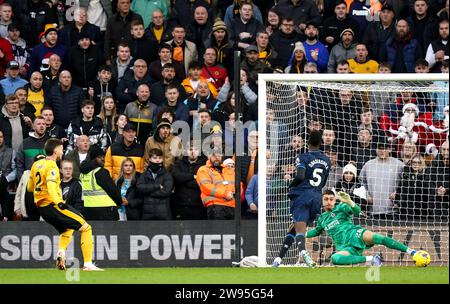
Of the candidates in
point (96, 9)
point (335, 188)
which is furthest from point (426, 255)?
point (96, 9)

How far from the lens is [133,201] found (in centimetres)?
1708

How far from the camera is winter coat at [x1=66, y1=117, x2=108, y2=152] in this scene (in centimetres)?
1784

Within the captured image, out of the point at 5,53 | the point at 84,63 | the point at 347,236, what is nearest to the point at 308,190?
the point at 347,236

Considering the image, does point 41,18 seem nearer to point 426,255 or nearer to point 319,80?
point 319,80

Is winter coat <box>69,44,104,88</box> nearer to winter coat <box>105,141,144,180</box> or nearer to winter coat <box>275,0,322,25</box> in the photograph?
winter coat <box>105,141,144,180</box>

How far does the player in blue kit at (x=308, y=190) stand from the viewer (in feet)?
48.9

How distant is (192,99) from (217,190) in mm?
1982

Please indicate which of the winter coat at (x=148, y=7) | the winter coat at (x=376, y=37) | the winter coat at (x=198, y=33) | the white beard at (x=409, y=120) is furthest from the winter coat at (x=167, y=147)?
the winter coat at (x=376, y=37)

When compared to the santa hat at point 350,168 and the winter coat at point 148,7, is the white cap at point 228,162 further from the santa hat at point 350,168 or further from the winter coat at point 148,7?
the winter coat at point 148,7

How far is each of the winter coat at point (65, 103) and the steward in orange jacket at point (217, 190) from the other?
8.38ft

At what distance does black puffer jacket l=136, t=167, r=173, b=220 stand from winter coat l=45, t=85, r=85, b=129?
2.01 metres

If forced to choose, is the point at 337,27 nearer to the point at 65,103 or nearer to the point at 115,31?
the point at 115,31

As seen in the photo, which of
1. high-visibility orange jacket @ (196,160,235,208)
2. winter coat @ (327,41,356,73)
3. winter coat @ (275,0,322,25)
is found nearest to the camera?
high-visibility orange jacket @ (196,160,235,208)

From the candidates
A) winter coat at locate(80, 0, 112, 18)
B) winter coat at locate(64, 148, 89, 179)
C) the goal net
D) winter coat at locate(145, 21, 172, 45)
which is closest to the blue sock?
the goal net
